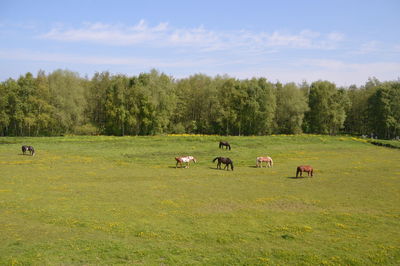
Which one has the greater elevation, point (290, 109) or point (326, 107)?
point (326, 107)

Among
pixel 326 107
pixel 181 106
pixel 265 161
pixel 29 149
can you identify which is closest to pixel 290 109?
pixel 326 107

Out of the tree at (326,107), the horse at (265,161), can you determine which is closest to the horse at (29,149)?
the horse at (265,161)

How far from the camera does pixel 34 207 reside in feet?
72.1

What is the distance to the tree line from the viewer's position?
78688mm

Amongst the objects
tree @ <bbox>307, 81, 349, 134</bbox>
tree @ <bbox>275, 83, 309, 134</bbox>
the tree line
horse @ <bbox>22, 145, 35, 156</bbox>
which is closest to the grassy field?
horse @ <bbox>22, 145, 35, 156</bbox>

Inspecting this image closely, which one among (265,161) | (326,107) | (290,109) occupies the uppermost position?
(326,107)

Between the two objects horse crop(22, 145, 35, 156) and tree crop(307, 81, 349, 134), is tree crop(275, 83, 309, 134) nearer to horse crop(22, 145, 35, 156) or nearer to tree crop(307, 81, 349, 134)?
tree crop(307, 81, 349, 134)

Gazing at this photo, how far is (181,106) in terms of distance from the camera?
96.1 meters

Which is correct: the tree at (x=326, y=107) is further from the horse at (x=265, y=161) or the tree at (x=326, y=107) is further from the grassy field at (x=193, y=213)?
the horse at (x=265, y=161)

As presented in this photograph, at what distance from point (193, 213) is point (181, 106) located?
249ft

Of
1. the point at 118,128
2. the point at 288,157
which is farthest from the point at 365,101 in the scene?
the point at 118,128

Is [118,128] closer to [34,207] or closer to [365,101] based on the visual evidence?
[34,207]

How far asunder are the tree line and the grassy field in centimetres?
3860

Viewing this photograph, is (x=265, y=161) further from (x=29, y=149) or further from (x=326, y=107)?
(x=326, y=107)
